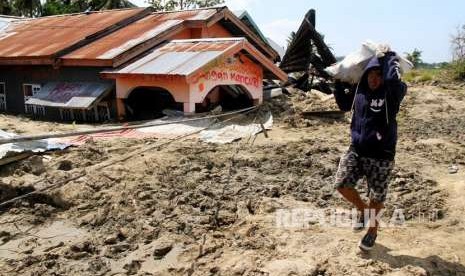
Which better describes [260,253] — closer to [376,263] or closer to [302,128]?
[376,263]

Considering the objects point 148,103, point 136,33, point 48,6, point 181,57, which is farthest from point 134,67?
point 48,6

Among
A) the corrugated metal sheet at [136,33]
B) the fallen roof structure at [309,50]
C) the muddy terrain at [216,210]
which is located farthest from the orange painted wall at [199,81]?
the fallen roof structure at [309,50]

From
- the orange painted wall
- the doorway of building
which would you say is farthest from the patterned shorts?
the doorway of building

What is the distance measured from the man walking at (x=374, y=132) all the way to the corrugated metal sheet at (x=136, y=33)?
33.9 feet

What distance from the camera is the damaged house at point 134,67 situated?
12.8m

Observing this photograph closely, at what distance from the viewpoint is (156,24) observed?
627 inches

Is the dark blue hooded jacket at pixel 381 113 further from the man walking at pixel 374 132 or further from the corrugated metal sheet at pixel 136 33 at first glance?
the corrugated metal sheet at pixel 136 33

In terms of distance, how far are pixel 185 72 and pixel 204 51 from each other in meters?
1.53

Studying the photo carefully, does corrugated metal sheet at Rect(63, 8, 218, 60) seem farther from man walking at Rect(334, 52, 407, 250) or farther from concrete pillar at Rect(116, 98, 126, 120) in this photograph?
man walking at Rect(334, 52, 407, 250)

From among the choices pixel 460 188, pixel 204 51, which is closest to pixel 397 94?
pixel 460 188

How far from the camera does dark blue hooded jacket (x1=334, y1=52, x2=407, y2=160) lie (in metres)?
4.05

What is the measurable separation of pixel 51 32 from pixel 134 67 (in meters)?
6.49

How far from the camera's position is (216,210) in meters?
6.01

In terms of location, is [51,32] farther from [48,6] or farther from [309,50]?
[48,6]
